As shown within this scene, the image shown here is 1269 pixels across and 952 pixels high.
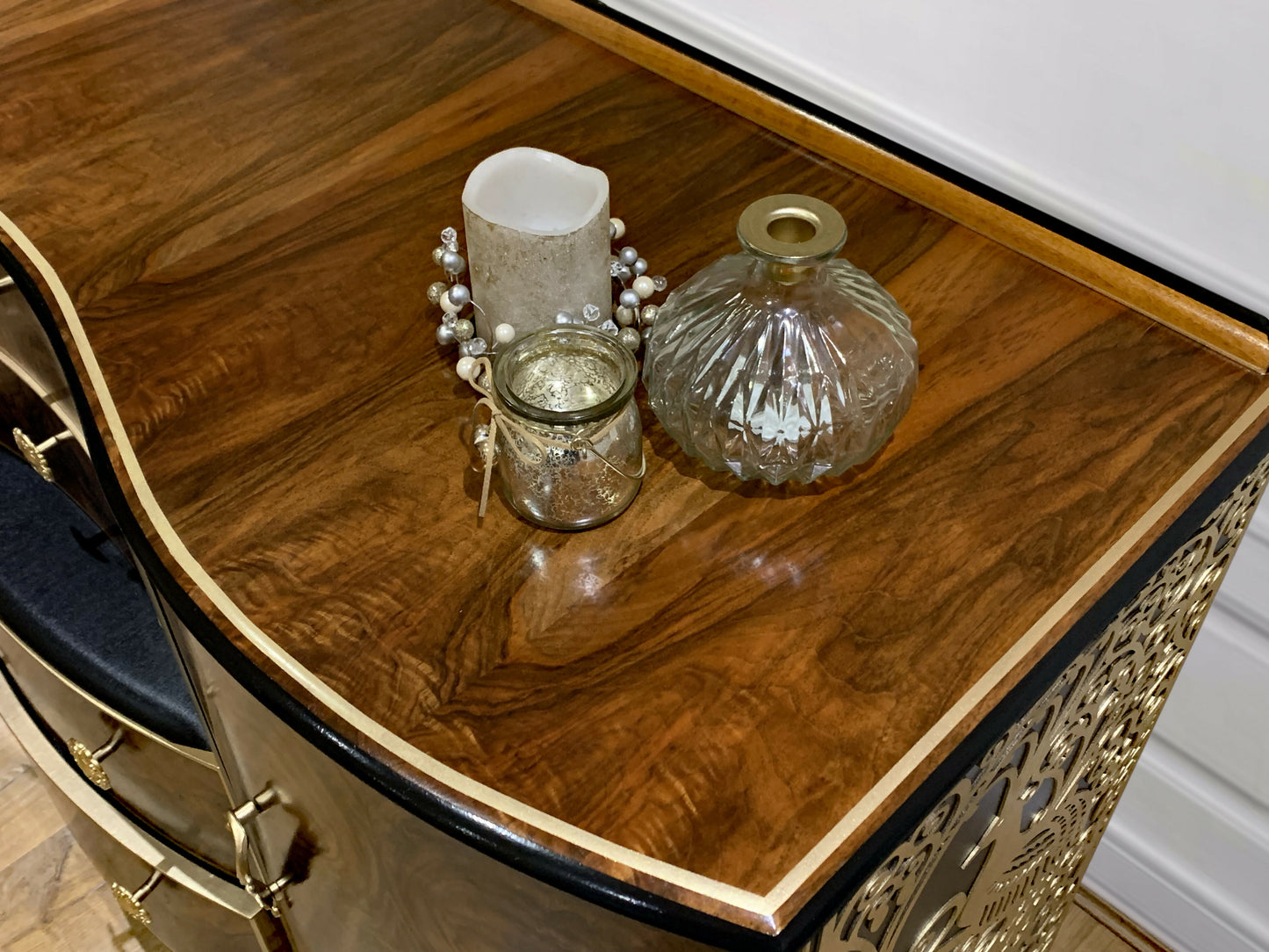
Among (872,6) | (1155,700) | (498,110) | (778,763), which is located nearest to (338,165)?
(498,110)

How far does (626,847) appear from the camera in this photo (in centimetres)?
47

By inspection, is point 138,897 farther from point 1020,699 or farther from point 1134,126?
point 1134,126

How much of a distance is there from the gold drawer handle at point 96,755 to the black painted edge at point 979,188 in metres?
0.63

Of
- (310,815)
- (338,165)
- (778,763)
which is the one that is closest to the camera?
(778,763)

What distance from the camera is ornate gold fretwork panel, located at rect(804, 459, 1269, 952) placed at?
545mm

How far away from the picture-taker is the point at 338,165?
790 millimetres

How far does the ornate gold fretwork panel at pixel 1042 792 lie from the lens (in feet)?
1.79

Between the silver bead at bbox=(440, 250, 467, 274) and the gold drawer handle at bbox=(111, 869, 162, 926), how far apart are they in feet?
1.78

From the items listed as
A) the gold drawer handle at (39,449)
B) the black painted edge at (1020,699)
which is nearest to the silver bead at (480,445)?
the black painted edge at (1020,699)

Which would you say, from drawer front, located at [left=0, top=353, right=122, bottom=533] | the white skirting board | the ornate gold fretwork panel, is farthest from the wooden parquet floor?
drawer front, located at [left=0, top=353, right=122, bottom=533]

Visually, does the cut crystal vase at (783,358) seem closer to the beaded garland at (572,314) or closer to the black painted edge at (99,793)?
the beaded garland at (572,314)

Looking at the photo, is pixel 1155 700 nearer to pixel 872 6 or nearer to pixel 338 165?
pixel 872 6

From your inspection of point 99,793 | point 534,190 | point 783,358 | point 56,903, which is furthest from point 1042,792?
point 56,903

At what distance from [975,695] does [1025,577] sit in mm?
74
